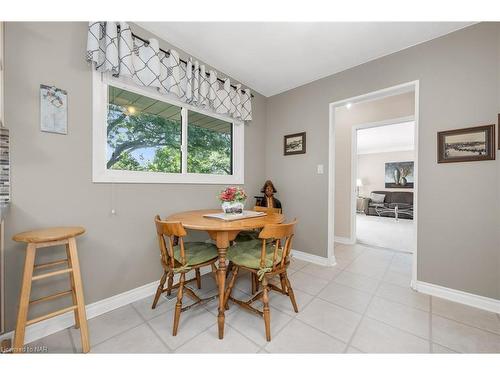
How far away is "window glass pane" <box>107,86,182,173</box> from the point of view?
1768 millimetres

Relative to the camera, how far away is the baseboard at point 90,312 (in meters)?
1.30

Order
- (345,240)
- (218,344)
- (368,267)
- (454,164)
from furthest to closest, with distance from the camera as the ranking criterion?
(345,240) → (368,267) → (454,164) → (218,344)

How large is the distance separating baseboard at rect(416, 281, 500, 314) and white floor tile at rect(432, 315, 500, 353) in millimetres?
416

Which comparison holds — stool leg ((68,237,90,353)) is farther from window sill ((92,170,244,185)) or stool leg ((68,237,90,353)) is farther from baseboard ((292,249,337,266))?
baseboard ((292,249,337,266))

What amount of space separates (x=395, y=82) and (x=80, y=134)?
9.72 ft

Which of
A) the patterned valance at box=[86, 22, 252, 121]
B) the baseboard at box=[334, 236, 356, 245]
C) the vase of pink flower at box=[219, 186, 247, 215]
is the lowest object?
the baseboard at box=[334, 236, 356, 245]

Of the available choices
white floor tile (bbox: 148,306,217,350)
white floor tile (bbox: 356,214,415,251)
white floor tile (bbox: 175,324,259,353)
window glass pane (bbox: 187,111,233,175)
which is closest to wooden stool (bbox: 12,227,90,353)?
white floor tile (bbox: 148,306,217,350)

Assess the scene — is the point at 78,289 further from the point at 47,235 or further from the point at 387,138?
the point at 387,138

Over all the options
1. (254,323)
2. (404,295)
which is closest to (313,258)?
(404,295)

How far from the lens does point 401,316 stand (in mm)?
1592

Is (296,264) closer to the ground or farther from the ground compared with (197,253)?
closer to the ground

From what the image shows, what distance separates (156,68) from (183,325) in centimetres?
212

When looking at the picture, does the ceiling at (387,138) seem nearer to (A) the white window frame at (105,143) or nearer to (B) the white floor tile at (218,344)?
(A) the white window frame at (105,143)
